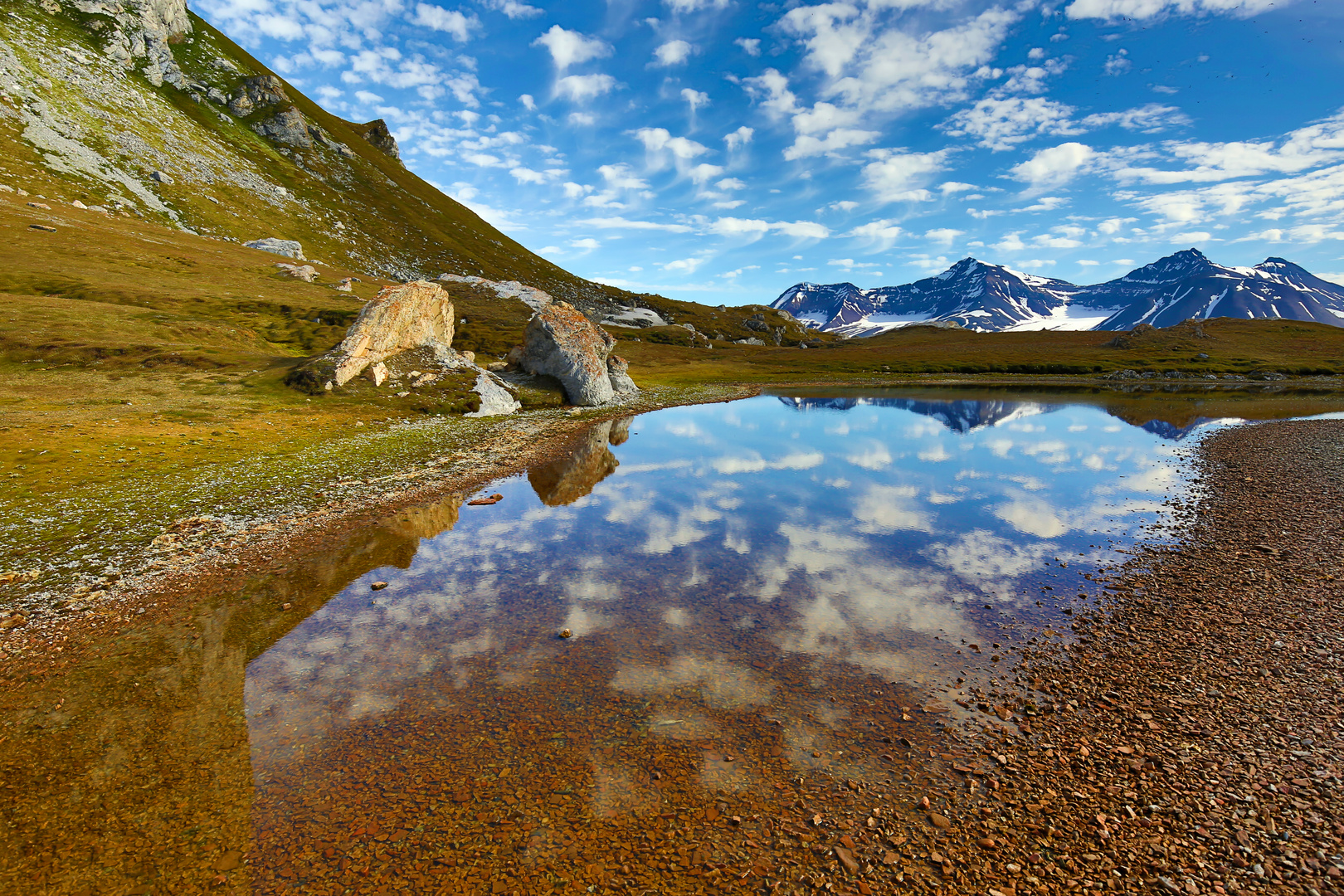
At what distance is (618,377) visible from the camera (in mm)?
77375

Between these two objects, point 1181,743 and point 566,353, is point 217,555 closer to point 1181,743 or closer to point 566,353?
point 1181,743

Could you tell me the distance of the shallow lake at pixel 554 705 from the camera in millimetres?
9023

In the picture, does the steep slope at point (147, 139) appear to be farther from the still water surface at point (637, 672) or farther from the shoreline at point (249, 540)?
the still water surface at point (637, 672)

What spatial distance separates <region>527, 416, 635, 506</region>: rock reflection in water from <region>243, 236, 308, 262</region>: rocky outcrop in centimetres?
12342

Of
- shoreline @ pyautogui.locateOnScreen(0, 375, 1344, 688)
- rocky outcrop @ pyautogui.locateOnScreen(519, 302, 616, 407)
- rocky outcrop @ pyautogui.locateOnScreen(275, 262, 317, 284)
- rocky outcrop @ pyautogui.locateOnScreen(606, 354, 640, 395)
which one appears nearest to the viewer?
shoreline @ pyautogui.locateOnScreen(0, 375, 1344, 688)

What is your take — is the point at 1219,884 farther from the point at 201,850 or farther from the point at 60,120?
the point at 60,120

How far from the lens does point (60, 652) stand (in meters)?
14.1

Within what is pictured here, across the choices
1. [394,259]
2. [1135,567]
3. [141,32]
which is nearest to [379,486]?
[1135,567]

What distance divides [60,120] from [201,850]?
7750 inches

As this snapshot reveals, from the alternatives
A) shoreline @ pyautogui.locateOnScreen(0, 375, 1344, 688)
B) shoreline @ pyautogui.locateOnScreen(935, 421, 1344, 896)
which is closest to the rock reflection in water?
shoreline @ pyautogui.locateOnScreen(0, 375, 1344, 688)

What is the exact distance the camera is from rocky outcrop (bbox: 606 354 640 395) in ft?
252

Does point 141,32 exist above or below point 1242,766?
above

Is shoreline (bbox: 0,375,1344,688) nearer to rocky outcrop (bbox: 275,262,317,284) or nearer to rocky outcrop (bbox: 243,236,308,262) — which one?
rocky outcrop (bbox: 275,262,317,284)

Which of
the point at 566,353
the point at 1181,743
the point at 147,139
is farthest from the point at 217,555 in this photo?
the point at 147,139
